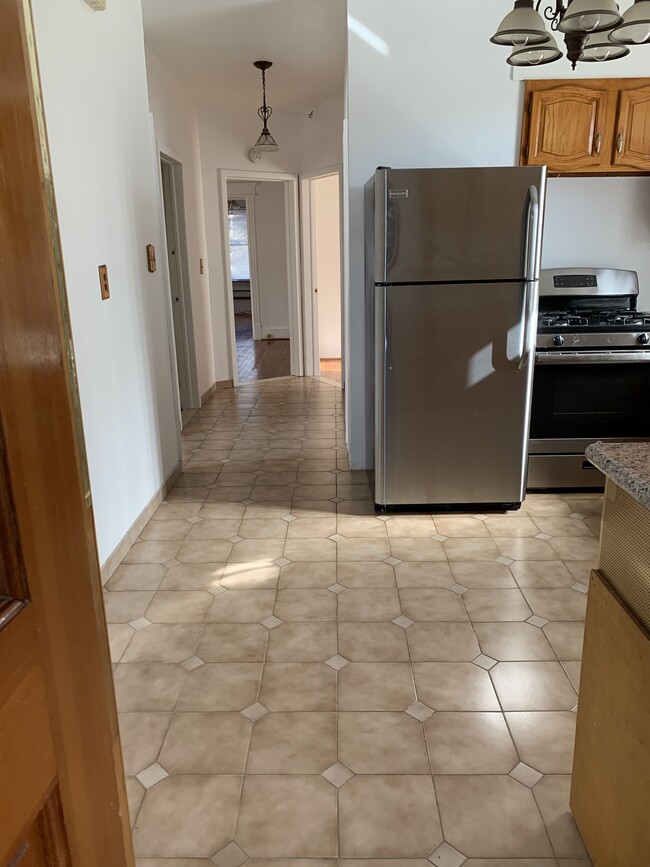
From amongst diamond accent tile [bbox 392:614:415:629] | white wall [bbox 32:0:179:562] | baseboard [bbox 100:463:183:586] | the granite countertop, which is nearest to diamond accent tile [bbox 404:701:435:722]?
diamond accent tile [bbox 392:614:415:629]

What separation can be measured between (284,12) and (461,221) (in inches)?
69.2

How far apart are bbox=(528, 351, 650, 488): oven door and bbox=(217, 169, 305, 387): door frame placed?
3.61 meters

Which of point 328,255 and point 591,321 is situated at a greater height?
point 328,255

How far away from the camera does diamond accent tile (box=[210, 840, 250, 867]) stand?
1459 mm

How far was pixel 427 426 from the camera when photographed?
3225 mm

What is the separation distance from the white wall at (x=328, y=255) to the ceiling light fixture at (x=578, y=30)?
512 cm

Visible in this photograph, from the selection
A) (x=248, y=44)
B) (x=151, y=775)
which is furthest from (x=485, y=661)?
(x=248, y=44)

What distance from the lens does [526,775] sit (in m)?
1.68

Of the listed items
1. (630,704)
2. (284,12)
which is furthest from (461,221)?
(630,704)

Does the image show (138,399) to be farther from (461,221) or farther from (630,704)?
(630,704)

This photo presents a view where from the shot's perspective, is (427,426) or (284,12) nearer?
(427,426)

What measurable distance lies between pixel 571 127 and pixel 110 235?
7.82ft

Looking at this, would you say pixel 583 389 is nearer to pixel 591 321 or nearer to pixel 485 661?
pixel 591 321

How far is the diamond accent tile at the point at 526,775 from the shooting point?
1.66 metres
